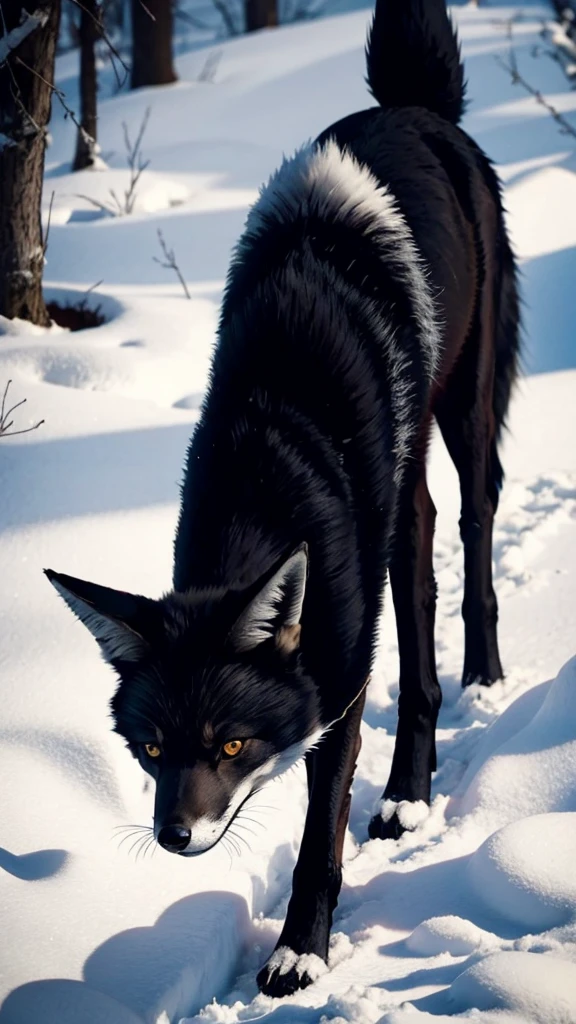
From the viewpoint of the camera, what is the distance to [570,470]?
5.21m

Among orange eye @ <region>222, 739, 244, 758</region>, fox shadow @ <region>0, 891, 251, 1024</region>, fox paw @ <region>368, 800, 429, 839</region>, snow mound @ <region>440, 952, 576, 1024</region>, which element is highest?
orange eye @ <region>222, 739, 244, 758</region>

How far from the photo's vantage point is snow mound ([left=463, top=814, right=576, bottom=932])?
242 cm

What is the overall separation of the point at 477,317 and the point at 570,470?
5.92 feet

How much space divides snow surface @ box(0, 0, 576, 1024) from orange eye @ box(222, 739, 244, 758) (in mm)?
545

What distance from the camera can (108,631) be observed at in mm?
2293

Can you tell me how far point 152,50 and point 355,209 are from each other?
867cm

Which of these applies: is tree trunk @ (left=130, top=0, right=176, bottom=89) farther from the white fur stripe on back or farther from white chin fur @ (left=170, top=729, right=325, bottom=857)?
white chin fur @ (left=170, top=729, right=325, bottom=857)

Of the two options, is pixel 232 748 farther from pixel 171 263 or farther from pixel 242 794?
pixel 171 263

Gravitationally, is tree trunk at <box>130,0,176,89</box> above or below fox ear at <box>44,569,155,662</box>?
above

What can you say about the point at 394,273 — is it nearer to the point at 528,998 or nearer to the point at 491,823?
the point at 491,823

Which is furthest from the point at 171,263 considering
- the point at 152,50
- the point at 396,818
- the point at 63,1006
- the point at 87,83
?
the point at 152,50

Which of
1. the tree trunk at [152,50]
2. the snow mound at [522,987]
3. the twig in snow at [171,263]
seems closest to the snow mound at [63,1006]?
the snow mound at [522,987]

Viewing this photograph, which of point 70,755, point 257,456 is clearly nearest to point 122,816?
point 70,755

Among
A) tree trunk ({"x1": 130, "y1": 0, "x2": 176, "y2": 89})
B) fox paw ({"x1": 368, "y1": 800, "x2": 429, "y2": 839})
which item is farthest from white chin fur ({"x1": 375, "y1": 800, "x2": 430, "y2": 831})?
tree trunk ({"x1": 130, "y1": 0, "x2": 176, "y2": 89})
